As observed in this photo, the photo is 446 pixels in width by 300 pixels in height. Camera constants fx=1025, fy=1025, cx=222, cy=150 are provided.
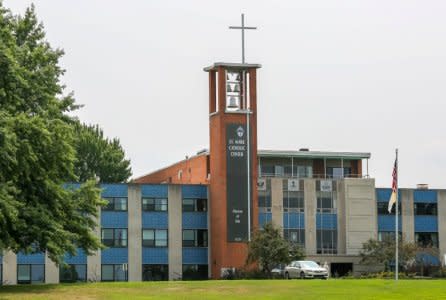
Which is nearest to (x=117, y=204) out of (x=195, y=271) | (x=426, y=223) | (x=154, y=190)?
(x=154, y=190)

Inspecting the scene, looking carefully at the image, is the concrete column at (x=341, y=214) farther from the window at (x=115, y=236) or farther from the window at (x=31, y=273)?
the window at (x=31, y=273)

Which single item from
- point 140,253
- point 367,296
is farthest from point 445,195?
point 367,296

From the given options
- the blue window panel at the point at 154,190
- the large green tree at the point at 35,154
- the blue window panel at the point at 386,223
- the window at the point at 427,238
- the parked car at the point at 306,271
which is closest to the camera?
the large green tree at the point at 35,154

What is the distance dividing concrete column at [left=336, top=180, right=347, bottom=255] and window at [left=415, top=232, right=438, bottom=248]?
7.82 m

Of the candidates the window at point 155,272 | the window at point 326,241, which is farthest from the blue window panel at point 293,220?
the window at point 155,272

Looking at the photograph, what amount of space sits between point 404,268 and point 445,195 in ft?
51.7

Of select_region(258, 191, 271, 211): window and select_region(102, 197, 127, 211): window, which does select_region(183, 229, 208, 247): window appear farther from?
select_region(102, 197, 127, 211): window

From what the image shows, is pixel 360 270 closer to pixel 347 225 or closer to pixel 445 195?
pixel 347 225

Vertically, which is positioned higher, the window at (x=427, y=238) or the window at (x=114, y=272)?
the window at (x=427, y=238)

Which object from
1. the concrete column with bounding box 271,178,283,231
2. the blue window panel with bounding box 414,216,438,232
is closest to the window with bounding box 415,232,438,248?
the blue window panel with bounding box 414,216,438,232

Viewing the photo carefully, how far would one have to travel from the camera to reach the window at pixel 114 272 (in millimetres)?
94562

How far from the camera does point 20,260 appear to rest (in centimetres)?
9262

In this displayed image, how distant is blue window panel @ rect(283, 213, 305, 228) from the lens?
326ft

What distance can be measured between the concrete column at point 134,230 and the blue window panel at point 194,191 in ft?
14.8
